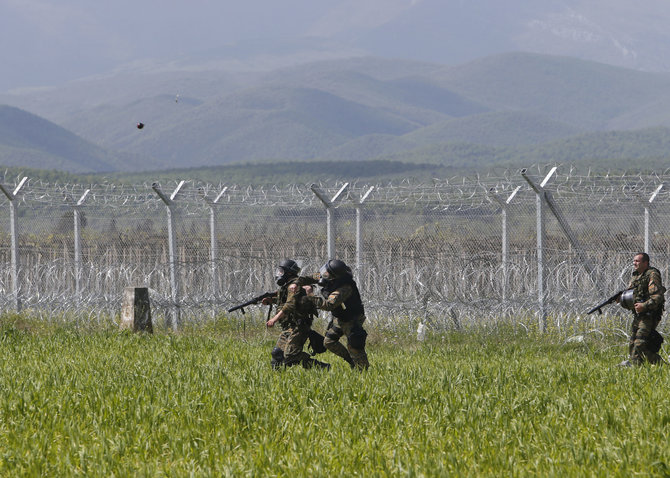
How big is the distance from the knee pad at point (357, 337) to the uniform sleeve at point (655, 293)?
8.77 feet

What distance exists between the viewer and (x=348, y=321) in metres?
9.48

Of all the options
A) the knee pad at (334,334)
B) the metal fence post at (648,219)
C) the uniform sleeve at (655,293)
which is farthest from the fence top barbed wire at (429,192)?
the knee pad at (334,334)

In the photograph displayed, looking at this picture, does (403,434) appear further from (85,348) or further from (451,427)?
(85,348)

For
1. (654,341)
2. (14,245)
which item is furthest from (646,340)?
(14,245)

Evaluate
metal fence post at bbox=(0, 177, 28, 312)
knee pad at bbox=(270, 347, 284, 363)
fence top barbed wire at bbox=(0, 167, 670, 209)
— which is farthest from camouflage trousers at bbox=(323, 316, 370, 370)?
metal fence post at bbox=(0, 177, 28, 312)

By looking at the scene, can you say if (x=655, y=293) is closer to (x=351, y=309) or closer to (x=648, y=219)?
(x=351, y=309)

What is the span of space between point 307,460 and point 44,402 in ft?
8.60

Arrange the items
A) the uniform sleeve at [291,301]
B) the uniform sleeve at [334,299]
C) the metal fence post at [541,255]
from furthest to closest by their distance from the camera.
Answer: the metal fence post at [541,255] → the uniform sleeve at [334,299] → the uniform sleeve at [291,301]

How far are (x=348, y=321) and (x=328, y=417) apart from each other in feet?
8.17

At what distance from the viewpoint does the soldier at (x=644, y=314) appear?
9.62 metres

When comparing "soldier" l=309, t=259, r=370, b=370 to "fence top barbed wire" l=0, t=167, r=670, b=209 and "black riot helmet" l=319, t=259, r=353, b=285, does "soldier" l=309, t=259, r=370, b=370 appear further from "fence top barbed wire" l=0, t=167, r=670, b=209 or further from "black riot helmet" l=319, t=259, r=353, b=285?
"fence top barbed wire" l=0, t=167, r=670, b=209

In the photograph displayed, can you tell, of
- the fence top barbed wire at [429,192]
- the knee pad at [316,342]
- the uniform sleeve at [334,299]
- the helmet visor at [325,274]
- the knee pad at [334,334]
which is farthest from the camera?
the fence top barbed wire at [429,192]

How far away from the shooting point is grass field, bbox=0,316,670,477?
18.9 feet

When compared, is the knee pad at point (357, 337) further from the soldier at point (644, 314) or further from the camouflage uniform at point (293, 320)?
the soldier at point (644, 314)
